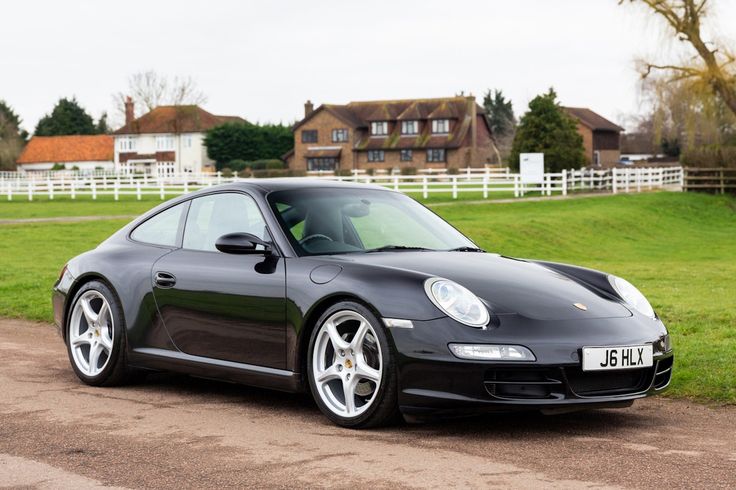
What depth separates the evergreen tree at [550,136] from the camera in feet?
Result: 181

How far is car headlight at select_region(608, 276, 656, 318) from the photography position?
271 inches

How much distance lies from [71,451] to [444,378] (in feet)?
6.42

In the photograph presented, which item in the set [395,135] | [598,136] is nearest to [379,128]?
[395,135]

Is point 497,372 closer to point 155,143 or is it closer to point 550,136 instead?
point 550,136

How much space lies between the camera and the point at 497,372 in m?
6.02

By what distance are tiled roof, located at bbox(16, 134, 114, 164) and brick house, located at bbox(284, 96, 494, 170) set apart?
31404mm

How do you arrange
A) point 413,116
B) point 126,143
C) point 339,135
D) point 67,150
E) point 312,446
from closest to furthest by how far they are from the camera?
point 312,446 → point 413,116 → point 339,135 → point 126,143 → point 67,150

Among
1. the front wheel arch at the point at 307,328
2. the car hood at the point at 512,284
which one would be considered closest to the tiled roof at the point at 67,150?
the car hood at the point at 512,284

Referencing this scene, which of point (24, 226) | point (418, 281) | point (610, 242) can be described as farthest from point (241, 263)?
Answer: point (610, 242)

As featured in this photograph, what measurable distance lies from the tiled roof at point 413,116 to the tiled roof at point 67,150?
3286 centimetres

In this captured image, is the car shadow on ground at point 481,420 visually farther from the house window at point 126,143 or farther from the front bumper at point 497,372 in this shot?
the house window at point 126,143

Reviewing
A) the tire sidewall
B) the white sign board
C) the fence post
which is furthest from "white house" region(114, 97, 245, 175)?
the tire sidewall

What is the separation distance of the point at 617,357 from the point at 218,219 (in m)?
2.88

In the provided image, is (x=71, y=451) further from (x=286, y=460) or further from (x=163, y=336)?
(x=163, y=336)
